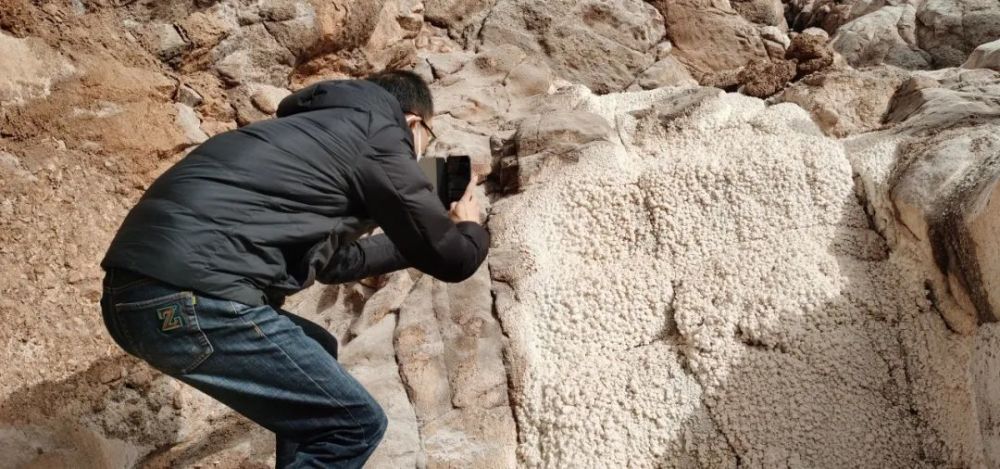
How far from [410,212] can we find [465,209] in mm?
364

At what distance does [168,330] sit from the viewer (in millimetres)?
1884

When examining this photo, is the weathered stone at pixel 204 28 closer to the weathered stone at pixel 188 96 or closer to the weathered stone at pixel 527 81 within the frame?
the weathered stone at pixel 188 96

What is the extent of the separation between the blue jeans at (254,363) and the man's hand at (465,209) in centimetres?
57

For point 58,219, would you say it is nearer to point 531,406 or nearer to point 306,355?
point 306,355

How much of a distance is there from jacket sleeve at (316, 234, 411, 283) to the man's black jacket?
25cm

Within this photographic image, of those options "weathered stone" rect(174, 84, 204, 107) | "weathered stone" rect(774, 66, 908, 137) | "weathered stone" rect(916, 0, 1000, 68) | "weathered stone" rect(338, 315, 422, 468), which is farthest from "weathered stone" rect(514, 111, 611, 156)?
"weathered stone" rect(916, 0, 1000, 68)

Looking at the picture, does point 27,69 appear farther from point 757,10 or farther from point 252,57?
point 757,10

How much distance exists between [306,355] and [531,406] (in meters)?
1.04

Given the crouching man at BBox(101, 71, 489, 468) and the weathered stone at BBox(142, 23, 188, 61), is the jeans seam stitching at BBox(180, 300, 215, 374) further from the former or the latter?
the weathered stone at BBox(142, 23, 188, 61)

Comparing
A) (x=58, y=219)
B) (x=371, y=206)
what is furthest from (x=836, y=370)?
(x=58, y=219)

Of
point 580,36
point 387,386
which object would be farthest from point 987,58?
point 387,386

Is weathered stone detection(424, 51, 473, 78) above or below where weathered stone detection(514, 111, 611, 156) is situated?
below

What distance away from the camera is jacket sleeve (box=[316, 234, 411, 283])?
96.3 inches

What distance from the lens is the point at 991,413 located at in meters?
2.35
